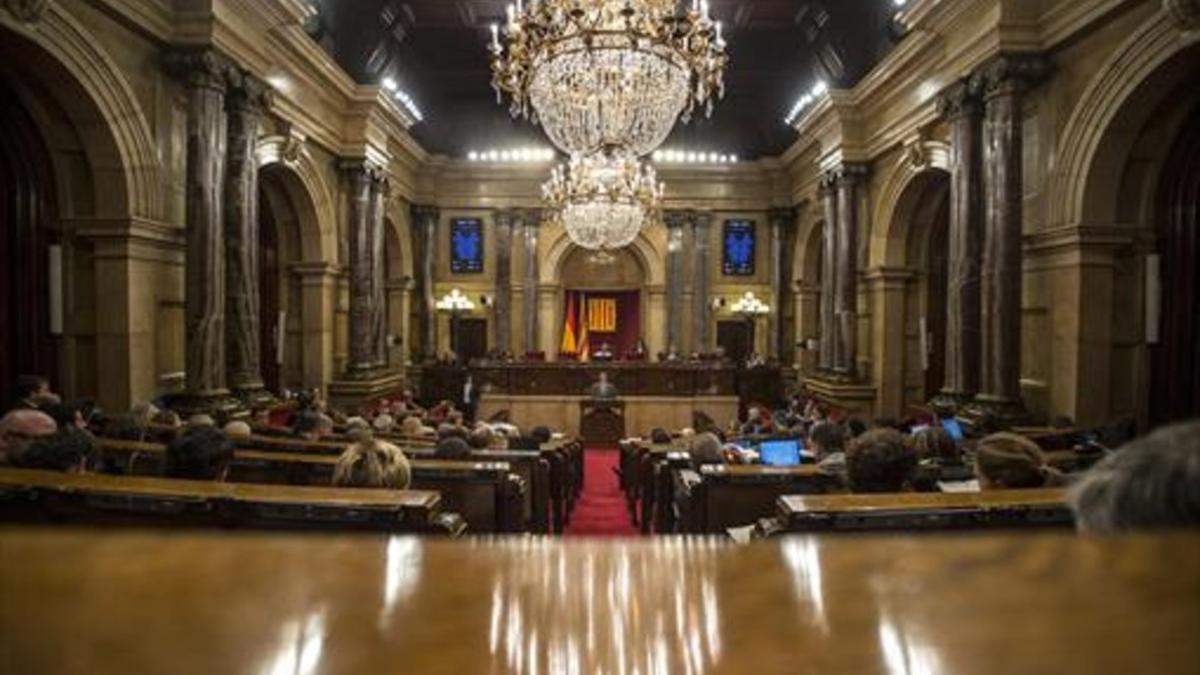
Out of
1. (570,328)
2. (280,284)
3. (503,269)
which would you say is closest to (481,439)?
(280,284)

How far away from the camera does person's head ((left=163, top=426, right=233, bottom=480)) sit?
3.98 metres

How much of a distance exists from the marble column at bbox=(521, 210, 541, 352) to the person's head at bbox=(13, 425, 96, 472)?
56.7 ft

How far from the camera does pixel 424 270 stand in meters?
19.8

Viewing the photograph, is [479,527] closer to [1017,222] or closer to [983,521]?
[983,521]

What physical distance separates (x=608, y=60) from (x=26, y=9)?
478 centimetres

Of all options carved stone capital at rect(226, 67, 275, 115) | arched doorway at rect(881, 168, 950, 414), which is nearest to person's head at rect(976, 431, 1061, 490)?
carved stone capital at rect(226, 67, 275, 115)

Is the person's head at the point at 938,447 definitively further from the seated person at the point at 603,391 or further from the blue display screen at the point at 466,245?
the blue display screen at the point at 466,245

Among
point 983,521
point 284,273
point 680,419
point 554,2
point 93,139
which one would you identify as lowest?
point 680,419

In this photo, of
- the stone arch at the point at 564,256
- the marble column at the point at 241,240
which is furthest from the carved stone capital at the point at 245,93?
the stone arch at the point at 564,256

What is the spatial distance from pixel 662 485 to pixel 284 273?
8786 mm

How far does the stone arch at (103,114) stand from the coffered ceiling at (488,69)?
20.3 ft

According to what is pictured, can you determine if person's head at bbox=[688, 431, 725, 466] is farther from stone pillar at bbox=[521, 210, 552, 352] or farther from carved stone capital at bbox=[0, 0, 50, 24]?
stone pillar at bbox=[521, 210, 552, 352]

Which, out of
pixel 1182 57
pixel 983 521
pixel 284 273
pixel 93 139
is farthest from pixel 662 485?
pixel 284 273

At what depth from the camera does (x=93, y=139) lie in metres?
7.68
